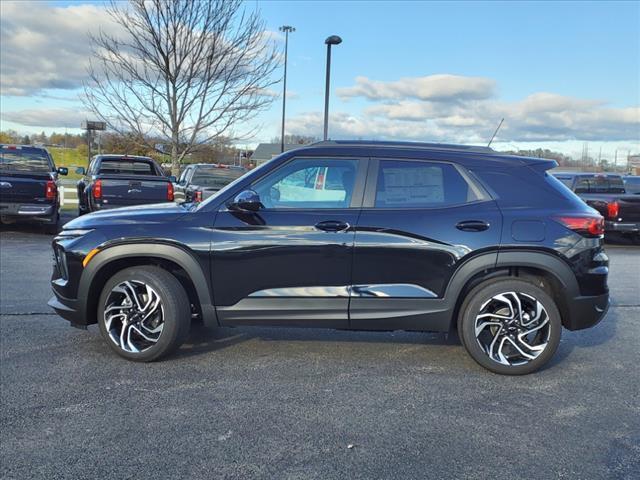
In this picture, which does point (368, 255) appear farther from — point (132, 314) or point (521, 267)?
point (132, 314)

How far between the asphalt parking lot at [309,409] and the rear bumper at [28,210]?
23.1 feet

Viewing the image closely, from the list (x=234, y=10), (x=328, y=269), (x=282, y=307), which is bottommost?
(x=282, y=307)

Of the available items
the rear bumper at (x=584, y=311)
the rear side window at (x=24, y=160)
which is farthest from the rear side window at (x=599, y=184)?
the rear side window at (x=24, y=160)

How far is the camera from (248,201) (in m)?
4.18

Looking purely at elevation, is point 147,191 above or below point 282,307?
above

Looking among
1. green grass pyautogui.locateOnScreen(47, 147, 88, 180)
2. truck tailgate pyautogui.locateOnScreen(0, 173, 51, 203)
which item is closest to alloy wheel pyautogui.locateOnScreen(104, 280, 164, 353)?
truck tailgate pyautogui.locateOnScreen(0, 173, 51, 203)

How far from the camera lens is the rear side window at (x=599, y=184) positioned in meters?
13.9

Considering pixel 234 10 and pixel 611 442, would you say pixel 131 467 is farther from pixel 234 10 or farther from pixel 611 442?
pixel 234 10

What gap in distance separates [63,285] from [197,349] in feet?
4.00

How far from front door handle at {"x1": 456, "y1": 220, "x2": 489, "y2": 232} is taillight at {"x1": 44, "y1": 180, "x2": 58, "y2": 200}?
1021cm

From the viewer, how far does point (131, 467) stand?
9.52 ft

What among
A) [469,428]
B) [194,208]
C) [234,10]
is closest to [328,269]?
[194,208]

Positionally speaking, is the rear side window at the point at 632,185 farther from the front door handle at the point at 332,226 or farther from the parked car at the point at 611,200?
the front door handle at the point at 332,226

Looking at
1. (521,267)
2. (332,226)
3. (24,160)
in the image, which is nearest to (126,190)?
(24,160)
